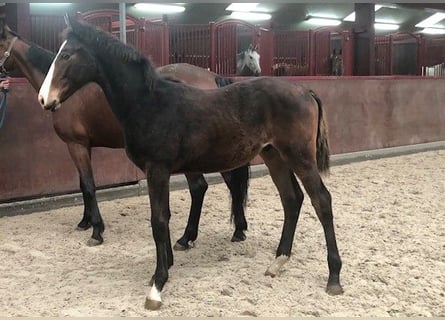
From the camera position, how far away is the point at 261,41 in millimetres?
6680

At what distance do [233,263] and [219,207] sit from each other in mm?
1531

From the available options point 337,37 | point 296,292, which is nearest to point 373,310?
point 296,292

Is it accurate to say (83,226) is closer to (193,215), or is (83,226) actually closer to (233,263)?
(193,215)

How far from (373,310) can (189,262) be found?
3.89 ft

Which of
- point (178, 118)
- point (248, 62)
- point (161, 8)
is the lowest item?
point (178, 118)

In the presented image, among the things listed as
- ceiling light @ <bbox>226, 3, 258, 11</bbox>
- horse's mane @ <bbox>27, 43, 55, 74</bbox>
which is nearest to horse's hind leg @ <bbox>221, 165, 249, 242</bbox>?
horse's mane @ <bbox>27, 43, 55, 74</bbox>

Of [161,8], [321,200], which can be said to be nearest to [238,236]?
[321,200]

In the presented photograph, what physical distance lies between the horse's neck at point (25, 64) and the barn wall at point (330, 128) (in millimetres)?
626

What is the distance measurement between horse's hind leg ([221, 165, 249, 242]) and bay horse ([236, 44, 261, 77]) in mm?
3103

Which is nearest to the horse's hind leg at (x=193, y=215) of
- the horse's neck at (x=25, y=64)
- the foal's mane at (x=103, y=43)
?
the foal's mane at (x=103, y=43)

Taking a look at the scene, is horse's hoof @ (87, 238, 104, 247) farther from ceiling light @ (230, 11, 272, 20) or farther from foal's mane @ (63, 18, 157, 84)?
ceiling light @ (230, 11, 272, 20)

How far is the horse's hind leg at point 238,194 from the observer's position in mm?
3412

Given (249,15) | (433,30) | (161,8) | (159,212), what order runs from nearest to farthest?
(159,212) < (161,8) < (249,15) < (433,30)

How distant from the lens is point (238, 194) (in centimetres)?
344
